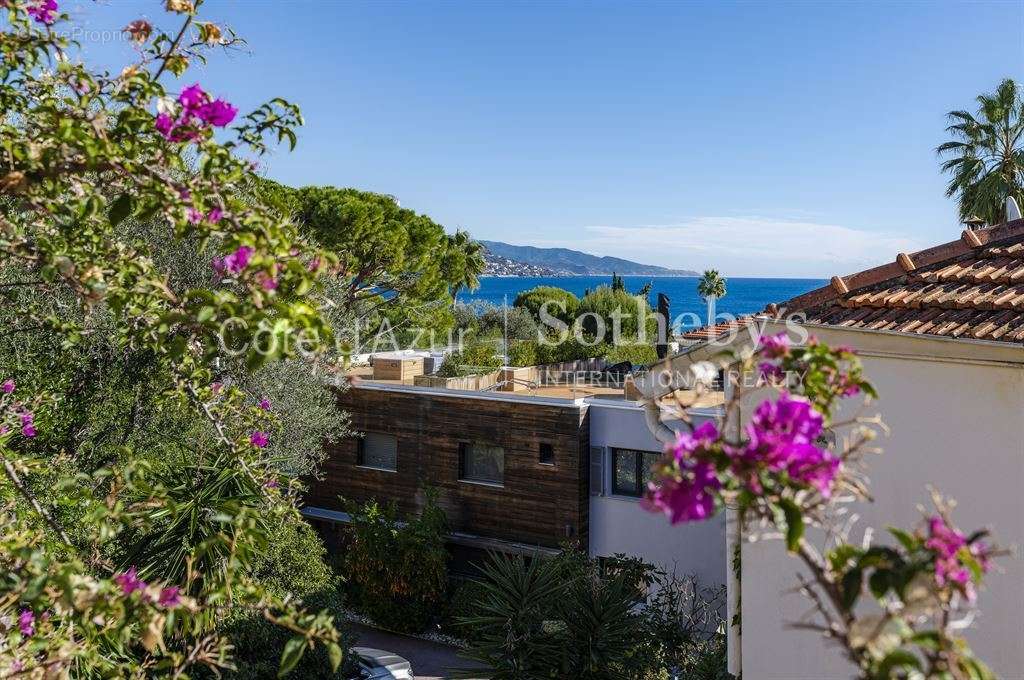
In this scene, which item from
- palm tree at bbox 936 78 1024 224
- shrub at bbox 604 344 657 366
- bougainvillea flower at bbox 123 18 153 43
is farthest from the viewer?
shrub at bbox 604 344 657 366

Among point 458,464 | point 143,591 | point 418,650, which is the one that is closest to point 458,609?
point 418,650

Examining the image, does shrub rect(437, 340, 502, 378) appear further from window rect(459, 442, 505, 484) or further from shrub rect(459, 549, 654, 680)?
shrub rect(459, 549, 654, 680)

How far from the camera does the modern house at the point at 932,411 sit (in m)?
4.70

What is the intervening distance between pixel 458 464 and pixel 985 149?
18.9 metres

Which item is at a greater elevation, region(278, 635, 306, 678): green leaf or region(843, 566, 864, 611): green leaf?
region(843, 566, 864, 611): green leaf

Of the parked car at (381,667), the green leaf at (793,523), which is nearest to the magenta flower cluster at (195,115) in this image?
the green leaf at (793,523)

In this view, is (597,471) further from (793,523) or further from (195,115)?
(793,523)

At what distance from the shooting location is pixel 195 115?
2.71 metres

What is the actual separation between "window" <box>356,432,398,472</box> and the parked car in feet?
25.3

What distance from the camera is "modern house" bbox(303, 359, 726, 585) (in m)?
16.6

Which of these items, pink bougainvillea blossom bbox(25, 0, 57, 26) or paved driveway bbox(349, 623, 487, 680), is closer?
pink bougainvillea blossom bbox(25, 0, 57, 26)

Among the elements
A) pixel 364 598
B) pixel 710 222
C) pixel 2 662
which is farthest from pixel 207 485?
pixel 710 222

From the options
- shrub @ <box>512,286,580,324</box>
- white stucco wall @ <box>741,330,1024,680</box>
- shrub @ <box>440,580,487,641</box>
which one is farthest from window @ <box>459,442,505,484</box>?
shrub @ <box>512,286,580,324</box>

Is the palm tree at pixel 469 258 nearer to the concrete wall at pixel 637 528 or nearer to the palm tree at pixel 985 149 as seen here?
the palm tree at pixel 985 149
